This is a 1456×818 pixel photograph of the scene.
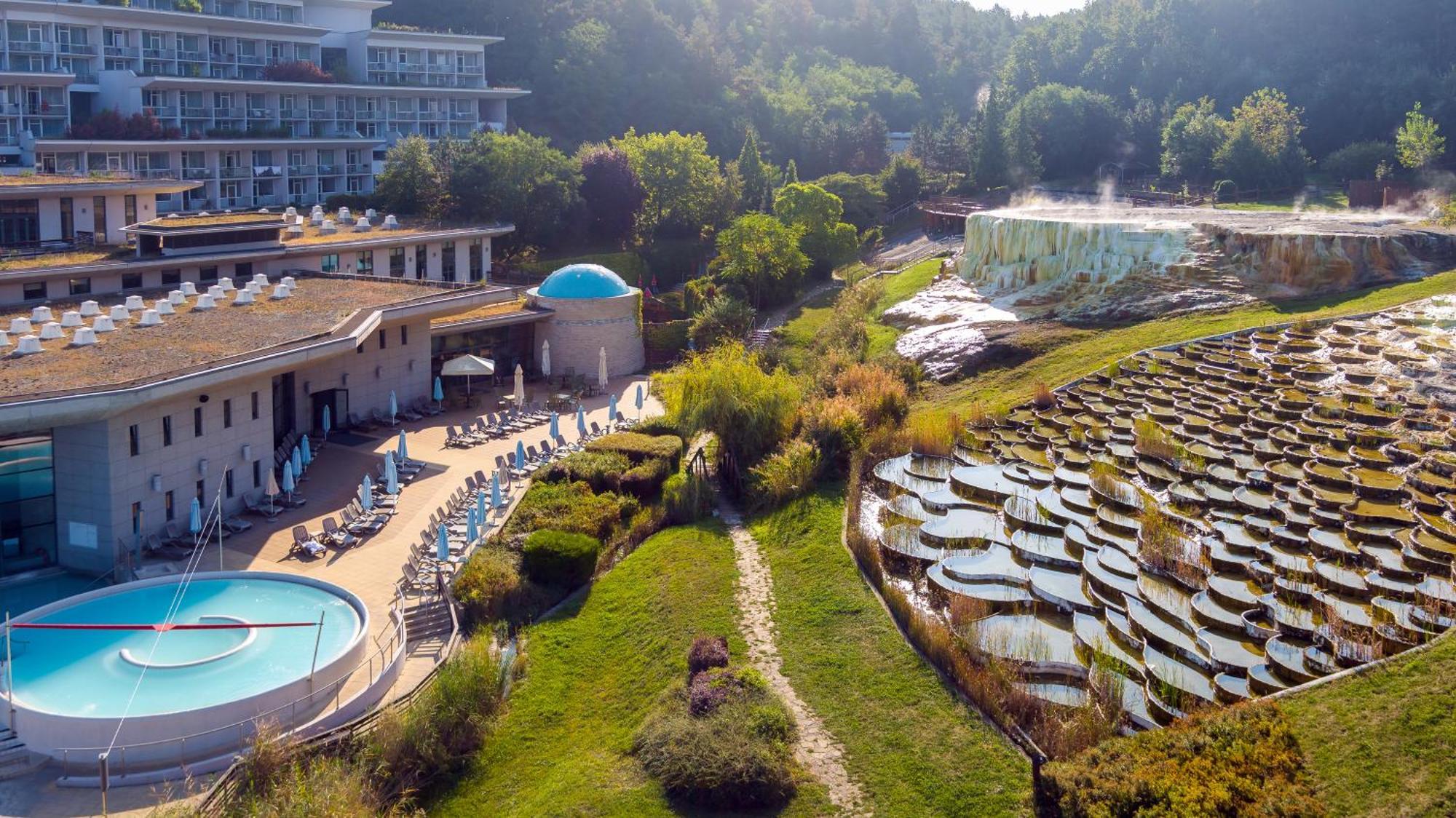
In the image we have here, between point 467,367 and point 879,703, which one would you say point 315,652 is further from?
point 467,367

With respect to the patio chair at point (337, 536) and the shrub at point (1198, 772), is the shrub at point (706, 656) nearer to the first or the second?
the shrub at point (1198, 772)

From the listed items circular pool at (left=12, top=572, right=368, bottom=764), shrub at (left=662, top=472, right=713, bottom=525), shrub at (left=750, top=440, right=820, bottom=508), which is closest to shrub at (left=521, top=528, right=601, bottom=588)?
shrub at (left=662, top=472, right=713, bottom=525)

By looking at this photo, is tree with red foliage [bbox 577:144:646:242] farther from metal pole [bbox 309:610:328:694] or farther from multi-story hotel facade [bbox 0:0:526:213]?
metal pole [bbox 309:610:328:694]

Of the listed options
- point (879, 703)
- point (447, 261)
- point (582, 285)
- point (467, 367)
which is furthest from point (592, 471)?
point (447, 261)

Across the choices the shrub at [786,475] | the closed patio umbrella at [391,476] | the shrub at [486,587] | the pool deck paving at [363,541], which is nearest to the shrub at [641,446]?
the pool deck paving at [363,541]

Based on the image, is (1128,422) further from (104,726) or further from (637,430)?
(104,726)

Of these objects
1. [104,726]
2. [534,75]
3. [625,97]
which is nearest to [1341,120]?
[625,97]
